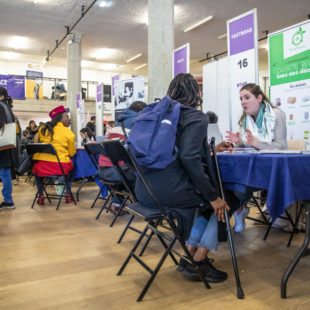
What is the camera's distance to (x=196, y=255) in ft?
6.72

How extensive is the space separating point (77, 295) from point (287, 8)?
9705 millimetres

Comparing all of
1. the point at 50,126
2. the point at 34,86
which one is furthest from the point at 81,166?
the point at 34,86

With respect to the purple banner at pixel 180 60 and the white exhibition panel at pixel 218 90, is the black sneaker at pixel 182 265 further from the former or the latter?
the purple banner at pixel 180 60

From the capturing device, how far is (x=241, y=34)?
13.6 ft

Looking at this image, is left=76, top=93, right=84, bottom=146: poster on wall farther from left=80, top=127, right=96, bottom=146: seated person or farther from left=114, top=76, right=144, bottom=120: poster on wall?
left=114, top=76, right=144, bottom=120: poster on wall

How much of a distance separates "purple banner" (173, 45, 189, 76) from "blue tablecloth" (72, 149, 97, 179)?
1.92 m

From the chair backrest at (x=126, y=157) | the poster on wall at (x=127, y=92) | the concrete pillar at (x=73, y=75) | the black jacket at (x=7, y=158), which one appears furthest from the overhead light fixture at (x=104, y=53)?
the chair backrest at (x=126, y=157)

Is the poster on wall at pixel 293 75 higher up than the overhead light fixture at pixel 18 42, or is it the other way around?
the overhead light fixture at pixel 18 42

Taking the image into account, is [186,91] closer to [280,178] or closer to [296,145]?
[280,178]

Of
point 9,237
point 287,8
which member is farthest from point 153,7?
point 287,8

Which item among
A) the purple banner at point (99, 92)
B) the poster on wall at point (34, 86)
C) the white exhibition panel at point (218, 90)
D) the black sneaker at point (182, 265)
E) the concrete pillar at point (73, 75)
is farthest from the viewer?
the poster on wall at point (34, 86)

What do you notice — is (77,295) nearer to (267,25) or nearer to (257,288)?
(257,288)

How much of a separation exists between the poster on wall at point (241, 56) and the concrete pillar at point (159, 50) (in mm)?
1388

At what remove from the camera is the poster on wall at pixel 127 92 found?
21.6 feet
